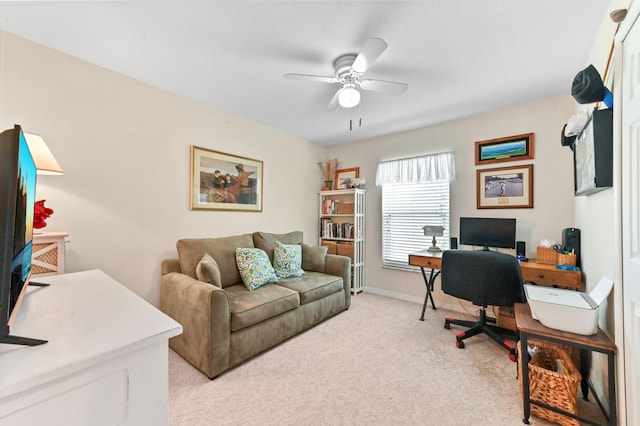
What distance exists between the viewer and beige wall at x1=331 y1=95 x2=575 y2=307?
8.67 feet

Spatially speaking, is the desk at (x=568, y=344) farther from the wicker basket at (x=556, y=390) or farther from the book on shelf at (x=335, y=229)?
the book on shelf at (x=335, y=229)

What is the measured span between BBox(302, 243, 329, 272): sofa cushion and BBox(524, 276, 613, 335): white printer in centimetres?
216

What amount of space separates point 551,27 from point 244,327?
3.00 m

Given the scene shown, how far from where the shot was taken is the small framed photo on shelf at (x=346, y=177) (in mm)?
4199

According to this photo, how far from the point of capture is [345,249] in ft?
13.2

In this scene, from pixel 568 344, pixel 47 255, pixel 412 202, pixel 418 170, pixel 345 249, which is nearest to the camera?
pixel 568 344

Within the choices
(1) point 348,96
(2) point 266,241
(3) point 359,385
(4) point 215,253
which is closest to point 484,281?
(3) point 359,385

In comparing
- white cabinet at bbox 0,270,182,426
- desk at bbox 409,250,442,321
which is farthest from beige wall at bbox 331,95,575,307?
white cabinet at bbox 0,270,182,426

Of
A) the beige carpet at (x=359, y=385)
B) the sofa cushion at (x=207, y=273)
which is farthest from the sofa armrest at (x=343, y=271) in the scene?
the sofa cushion at (x=207, y=273)

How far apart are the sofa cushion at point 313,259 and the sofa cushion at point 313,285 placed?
186 mm

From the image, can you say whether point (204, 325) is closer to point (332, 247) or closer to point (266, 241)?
point (266, 241)

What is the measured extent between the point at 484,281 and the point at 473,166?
158 centimetres

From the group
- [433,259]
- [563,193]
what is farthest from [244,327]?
[563,193]

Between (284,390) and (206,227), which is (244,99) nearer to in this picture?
(206,227)
